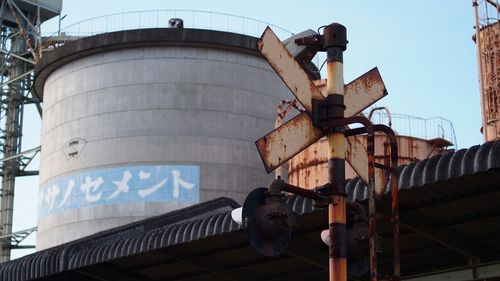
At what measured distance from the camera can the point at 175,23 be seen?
139 ft

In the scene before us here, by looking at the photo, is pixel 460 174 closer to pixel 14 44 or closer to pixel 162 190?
pixel 162 190

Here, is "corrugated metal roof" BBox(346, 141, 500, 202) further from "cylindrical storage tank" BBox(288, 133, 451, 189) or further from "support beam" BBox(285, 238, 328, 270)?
"cylindrical storage tank" BBox(288, 133, 451, 189)

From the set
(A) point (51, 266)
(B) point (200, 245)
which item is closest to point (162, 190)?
(A) point (51, 266)

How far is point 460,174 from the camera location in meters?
14.3

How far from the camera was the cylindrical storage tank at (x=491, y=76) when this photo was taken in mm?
35431

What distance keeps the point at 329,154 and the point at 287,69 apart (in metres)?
0.91

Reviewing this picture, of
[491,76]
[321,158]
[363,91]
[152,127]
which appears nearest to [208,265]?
[321,158]

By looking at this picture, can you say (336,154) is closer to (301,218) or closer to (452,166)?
(452,166)

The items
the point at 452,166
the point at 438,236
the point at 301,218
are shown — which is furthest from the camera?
the point at 438,236

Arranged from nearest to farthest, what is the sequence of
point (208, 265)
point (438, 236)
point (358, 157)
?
point (358, 157) < point (438, 236) < point (208, 265)

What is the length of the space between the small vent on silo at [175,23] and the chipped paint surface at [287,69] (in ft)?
110

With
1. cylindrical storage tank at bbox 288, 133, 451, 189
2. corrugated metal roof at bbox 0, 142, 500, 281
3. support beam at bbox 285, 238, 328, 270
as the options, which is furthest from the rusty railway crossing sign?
cylindrical storage tank at bbox 288, 133, 451, 189

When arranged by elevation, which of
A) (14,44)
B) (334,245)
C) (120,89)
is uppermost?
(14,44)

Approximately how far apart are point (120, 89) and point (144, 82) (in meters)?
1.11
